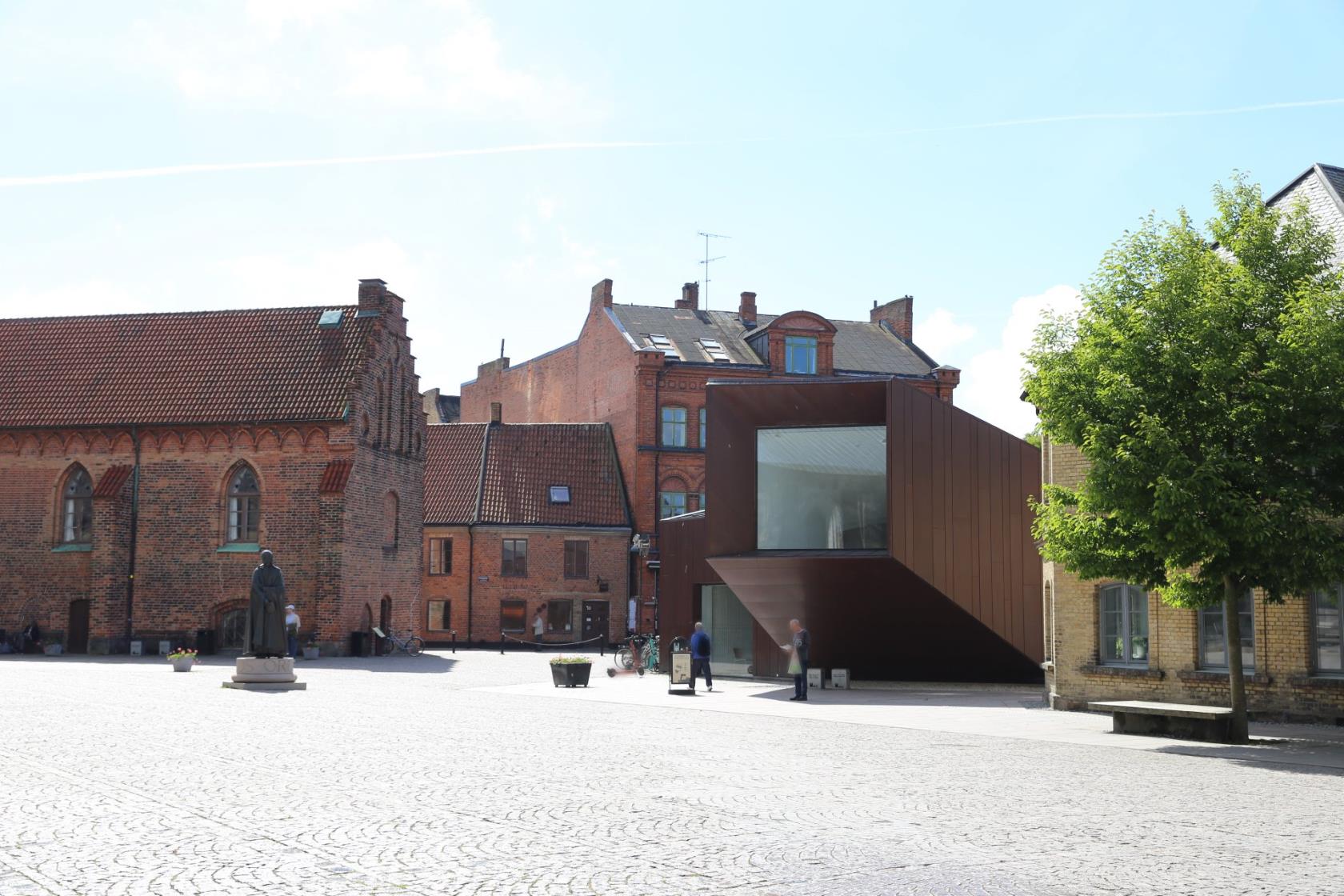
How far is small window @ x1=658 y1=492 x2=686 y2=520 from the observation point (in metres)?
52.5

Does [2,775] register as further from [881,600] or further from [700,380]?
[700,380]

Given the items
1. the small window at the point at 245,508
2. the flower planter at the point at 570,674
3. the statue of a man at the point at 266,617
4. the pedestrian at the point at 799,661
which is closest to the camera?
the pedestrian at the point at 799,661

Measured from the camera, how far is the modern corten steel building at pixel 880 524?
25750mm

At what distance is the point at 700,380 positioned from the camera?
→ 2106 inches

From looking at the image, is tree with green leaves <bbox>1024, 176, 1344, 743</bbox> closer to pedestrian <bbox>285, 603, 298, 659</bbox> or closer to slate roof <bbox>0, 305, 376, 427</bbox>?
pedestrian <bbox>285, 603, 298, 659</bbox>

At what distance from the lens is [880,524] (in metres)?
26.3

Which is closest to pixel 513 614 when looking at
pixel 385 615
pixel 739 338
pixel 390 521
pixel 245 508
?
pixel 385 615

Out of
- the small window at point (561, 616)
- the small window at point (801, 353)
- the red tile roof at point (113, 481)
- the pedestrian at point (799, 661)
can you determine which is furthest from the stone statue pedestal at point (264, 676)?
the small window at point (801, 353)

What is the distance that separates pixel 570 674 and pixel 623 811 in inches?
697

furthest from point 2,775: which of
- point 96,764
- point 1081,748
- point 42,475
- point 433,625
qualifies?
point 433,625

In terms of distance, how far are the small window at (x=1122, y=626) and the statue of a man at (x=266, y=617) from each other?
1526 centimetres

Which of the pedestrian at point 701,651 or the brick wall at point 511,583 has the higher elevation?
the brick wall at point 511,583

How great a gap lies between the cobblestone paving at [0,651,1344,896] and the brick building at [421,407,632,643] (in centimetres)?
3210

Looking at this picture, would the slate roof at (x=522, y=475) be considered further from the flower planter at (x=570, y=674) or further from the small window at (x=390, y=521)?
the flower planter at (x=570, y=674)
